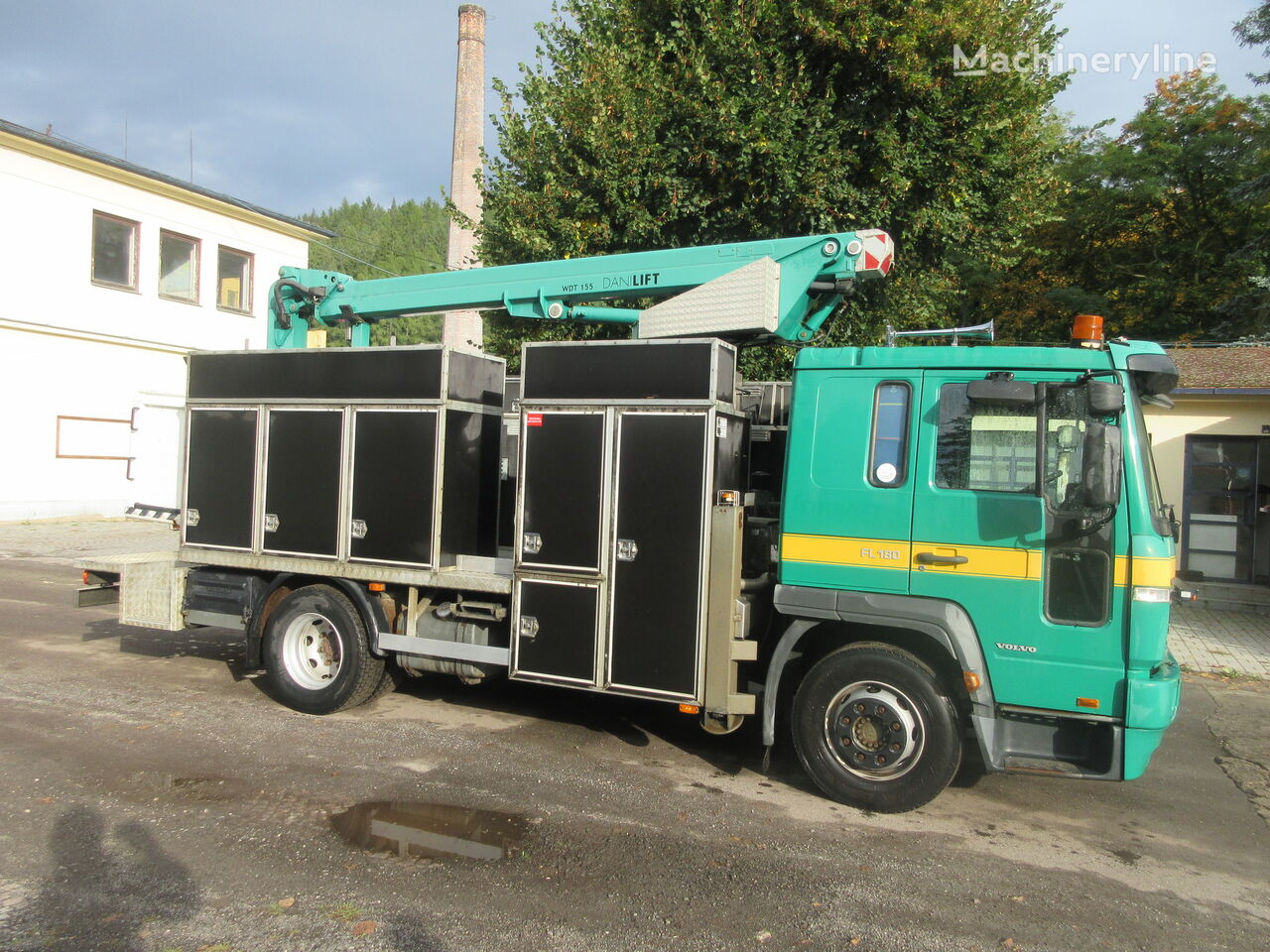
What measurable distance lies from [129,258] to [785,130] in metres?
18.5

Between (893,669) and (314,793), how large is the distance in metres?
3.33

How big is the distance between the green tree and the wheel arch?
223 inches

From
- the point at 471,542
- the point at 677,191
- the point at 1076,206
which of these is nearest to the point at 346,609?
the point at 471,542

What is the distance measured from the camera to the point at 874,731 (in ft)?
16.9

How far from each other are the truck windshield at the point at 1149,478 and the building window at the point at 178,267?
23.0 m

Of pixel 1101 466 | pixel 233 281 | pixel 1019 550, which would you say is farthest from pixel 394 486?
pixel 233 281

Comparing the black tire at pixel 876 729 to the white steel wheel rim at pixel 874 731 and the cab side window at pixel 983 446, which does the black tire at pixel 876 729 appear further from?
the cab side window at pixel 983 446

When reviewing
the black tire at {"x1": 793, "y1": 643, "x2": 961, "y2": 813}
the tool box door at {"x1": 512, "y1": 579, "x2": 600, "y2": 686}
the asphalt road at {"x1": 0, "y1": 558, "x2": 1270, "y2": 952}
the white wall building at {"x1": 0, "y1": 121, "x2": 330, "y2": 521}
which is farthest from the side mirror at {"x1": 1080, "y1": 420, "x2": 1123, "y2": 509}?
the white wall building at {"x1": 0, "y1": 121, "x2": 330, "y2": 521}

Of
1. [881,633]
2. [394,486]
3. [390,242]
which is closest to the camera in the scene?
[881,633]

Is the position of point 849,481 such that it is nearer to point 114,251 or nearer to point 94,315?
point 94,315

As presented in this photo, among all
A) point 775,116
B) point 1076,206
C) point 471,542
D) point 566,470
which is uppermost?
point 1076,206

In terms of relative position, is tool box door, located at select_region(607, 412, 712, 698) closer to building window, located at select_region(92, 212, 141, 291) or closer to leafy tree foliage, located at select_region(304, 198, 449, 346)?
building window, located at select_region(92, 212, 141, 291)

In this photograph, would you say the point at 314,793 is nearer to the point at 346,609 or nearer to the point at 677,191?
the point at 346,609

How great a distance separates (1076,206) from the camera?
79.7 ft
